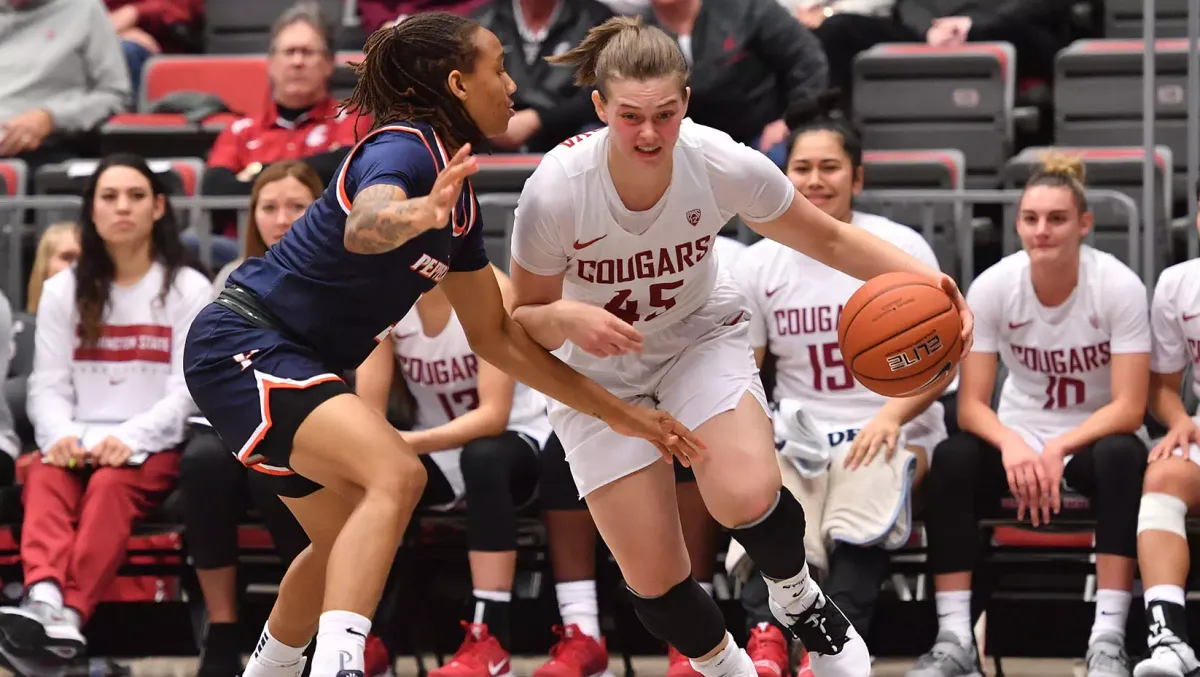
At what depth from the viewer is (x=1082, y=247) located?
5422 mm

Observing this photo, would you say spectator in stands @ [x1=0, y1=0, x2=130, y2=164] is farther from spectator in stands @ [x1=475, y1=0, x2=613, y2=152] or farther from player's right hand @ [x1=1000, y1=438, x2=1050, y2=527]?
player's right hand @ [x1=1000, y1=438, x2=1050, y2=527]

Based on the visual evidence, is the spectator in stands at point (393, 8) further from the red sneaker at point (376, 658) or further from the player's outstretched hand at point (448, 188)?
the player's outstretched hand at point (448, 188)

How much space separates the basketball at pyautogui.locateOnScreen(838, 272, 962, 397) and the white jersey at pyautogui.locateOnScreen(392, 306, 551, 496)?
1.71 meters

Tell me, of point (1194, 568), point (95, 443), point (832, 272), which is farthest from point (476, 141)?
point (1194, 568)

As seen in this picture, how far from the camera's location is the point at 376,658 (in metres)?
5.13

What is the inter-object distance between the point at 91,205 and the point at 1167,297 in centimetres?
370

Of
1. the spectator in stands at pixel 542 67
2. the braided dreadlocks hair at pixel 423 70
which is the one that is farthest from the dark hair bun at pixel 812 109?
the braided dreadlocks hair at pixel 423 70

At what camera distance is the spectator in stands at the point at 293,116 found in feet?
21.7

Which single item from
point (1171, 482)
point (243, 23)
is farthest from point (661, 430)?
point (243, 23)

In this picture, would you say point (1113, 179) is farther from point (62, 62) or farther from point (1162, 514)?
point (62, 62)

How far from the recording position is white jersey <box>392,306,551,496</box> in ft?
18.1

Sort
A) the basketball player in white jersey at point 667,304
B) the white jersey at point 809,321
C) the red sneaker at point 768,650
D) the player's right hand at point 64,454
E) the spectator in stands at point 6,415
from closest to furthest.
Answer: the basketball player in white jersey at point 667,304 → the red sneaker at point 768,650 → the white jersey at point 809,321 → the player's right hand at point 64,454 → the spectator in stands at point 6,415

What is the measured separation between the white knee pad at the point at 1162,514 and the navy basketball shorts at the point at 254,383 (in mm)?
2559

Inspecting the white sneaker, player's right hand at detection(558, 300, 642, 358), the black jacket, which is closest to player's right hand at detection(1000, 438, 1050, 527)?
the white sneaker
